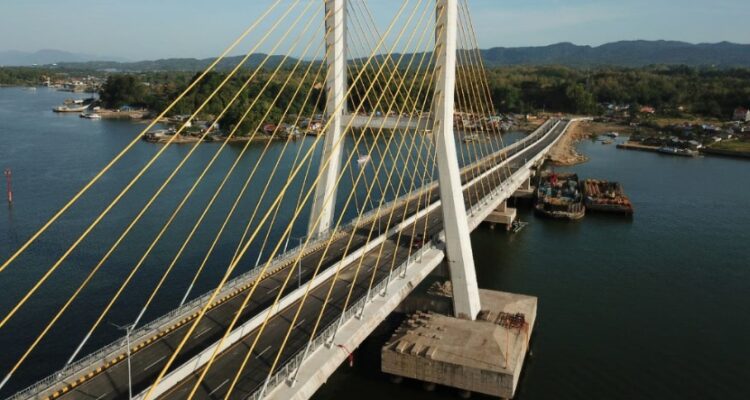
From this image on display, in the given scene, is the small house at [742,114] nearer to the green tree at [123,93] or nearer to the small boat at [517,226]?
the small boat at [517,226]

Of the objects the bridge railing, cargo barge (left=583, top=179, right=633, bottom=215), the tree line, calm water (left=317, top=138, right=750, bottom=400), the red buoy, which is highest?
the tree line

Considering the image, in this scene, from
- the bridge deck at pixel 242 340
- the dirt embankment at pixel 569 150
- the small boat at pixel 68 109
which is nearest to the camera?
the bridge deck at pixel 242 340

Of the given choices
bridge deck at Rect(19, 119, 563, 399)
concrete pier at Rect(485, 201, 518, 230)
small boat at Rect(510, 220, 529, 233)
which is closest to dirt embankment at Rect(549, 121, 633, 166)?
small boat at Rect(510, 220, 529, 233)

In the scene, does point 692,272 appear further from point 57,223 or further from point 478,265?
point 57,223

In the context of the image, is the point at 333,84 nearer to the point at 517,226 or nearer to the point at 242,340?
the point at 242,340

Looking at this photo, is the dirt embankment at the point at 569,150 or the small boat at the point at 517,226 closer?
A: the small boat at the point at 517,226

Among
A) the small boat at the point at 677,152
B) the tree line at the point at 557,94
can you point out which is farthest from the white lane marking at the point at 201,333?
the tree line at the point at 557,94

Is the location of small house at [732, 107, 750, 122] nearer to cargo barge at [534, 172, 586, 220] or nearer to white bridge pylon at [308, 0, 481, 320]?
cargo barge at [534, 172, 586, 220]
